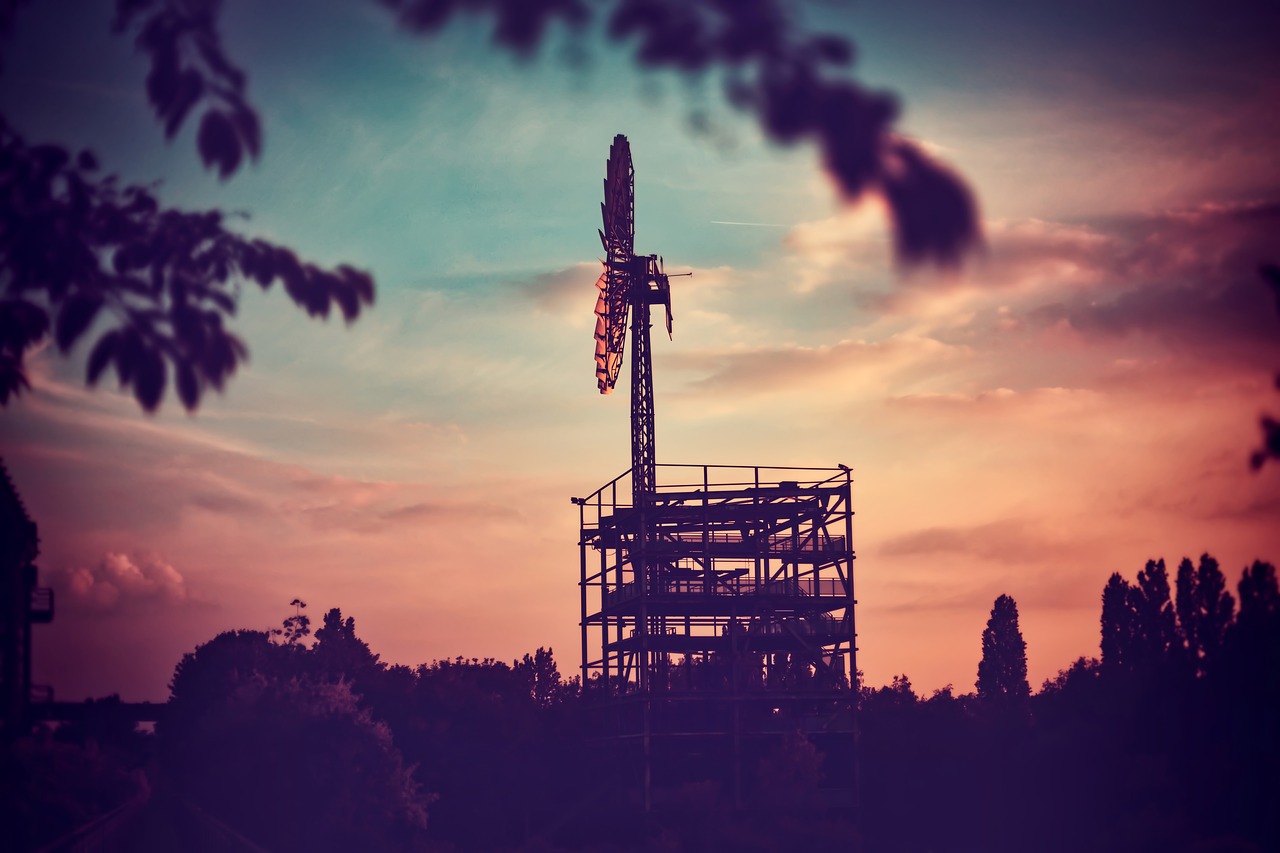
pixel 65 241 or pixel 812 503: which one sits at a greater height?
pixel 812 503

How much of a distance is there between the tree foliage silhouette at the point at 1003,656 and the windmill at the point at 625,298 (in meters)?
56.4

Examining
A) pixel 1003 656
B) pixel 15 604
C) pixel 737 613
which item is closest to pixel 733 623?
pixel 737 613

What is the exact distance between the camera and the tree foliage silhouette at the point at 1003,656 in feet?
392

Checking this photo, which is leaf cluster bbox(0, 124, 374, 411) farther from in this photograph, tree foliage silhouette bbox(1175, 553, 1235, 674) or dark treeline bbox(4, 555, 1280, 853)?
tree foliage silhouette bbox(1175, 553, 1235, 674)

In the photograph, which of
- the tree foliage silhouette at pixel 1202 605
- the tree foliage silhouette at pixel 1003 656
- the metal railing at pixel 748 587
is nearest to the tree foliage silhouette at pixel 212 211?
the metal railing at pixel 748 587

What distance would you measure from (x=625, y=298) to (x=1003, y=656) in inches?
2343

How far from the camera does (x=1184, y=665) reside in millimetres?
69125

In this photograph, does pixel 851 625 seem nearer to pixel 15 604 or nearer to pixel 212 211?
pixel 15 604

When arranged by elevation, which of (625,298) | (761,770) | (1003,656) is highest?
(625,298)

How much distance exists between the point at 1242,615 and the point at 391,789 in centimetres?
3806

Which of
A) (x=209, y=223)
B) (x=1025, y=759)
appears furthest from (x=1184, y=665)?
(x=209, y=223)

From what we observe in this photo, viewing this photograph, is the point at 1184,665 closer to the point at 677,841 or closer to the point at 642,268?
the point at 677,841

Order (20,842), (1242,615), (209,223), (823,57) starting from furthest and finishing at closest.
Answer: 1. (1242,615)
2. (20,842)
3. (209,223)
4. (823,57)

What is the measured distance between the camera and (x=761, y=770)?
64.2 meters
